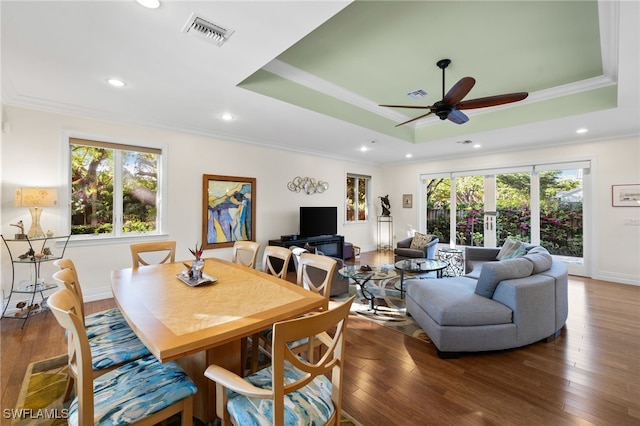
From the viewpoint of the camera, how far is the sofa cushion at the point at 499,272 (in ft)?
8.30

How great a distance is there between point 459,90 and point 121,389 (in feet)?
10.7

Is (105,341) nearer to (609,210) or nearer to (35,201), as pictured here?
(35,201)

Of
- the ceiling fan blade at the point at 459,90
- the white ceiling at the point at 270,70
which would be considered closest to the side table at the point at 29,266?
the white ceiling at the point at 270,70

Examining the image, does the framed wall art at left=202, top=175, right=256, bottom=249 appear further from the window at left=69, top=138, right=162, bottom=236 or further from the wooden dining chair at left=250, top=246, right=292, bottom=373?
the wooden dining chair at left=250, top=246, right=292, bottom=373

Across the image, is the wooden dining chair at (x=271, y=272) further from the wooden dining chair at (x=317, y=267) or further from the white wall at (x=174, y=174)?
the white wall at (x=174, y=174)

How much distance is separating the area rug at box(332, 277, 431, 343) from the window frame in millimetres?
2967

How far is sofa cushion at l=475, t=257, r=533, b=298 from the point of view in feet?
8.30

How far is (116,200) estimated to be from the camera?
3953 mm

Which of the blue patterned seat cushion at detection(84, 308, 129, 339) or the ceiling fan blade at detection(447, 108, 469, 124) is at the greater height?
the ceiling fan blade at detection(447, 108, 469, 124)

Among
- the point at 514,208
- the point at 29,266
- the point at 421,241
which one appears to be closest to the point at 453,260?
the point at 421,241

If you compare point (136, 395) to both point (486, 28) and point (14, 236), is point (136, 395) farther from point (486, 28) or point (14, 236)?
point (486, 28)

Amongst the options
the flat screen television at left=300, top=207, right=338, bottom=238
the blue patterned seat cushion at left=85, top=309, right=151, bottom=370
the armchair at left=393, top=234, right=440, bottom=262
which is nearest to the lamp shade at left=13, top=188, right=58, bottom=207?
the blue patterned seat cushion at left=85, top=309, right=151, bottom=370

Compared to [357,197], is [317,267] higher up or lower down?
lower down

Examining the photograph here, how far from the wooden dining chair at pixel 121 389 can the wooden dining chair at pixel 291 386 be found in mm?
244
